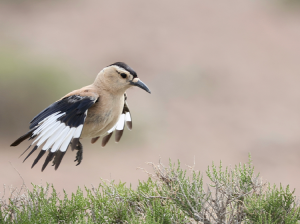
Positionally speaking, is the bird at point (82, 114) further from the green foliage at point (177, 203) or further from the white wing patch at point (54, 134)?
the green foliage at point (177, 203)

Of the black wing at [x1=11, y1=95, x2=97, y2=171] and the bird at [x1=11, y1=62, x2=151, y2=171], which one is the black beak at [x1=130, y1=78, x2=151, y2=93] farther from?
the black wing at [x1=11, y1=95, x2=97, y2=171]

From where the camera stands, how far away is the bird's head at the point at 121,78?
96.1 inches

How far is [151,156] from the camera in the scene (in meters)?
8.00

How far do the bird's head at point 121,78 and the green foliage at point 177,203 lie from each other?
1.66 feet

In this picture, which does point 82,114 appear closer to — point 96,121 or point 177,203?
point 96,121

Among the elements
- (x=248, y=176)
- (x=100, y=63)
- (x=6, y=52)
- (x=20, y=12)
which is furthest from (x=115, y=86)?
(x=20, y=12)

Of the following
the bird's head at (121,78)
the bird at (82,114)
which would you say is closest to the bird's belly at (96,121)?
the bird at (82,114)

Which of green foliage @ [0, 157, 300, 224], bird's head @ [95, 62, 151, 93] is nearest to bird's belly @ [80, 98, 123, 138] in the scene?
bird's head @ [95, 62, 151, 93]

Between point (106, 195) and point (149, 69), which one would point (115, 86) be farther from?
point (149, 69)

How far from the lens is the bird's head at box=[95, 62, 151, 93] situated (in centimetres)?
244

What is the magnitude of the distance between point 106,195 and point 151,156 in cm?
551

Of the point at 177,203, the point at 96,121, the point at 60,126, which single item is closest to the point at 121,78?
the point at 96,121

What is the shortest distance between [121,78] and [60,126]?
0.47m

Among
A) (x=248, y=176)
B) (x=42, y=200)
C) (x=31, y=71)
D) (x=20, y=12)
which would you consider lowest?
(x=42, y=200)
